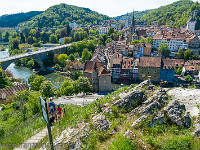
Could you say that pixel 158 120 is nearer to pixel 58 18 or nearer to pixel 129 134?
pixel 129 134

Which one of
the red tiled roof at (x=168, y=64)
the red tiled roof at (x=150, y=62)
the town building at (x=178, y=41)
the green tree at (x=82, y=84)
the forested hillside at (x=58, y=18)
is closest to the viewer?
the green tree at (x=82, y=84)

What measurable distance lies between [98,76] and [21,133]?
90.9 ft

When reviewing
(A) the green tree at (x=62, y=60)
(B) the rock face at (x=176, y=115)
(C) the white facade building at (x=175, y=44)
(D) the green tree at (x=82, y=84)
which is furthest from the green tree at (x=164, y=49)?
(B) the rock face at (x=176, y=115)

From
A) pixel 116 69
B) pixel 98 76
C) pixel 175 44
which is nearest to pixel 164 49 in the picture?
pixel 175 44

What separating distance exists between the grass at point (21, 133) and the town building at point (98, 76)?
82.4 ft

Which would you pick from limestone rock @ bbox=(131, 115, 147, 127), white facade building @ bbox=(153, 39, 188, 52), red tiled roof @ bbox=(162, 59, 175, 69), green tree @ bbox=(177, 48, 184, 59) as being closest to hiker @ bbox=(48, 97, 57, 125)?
limestone rock @ bbox=(131, 115, 147, 127)

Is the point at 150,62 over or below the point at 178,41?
below

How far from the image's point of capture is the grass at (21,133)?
8859mm

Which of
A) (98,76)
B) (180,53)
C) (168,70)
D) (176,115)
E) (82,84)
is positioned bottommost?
(168,70)

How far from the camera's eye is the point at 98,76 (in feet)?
121

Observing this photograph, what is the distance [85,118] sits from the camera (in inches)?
404

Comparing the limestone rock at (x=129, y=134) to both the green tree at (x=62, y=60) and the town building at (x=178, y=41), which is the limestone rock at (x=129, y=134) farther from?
the town building at (x=178, y=41)

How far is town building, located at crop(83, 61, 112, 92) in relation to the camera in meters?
36.4

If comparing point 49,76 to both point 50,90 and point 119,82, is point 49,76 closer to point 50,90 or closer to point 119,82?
point 119,82
